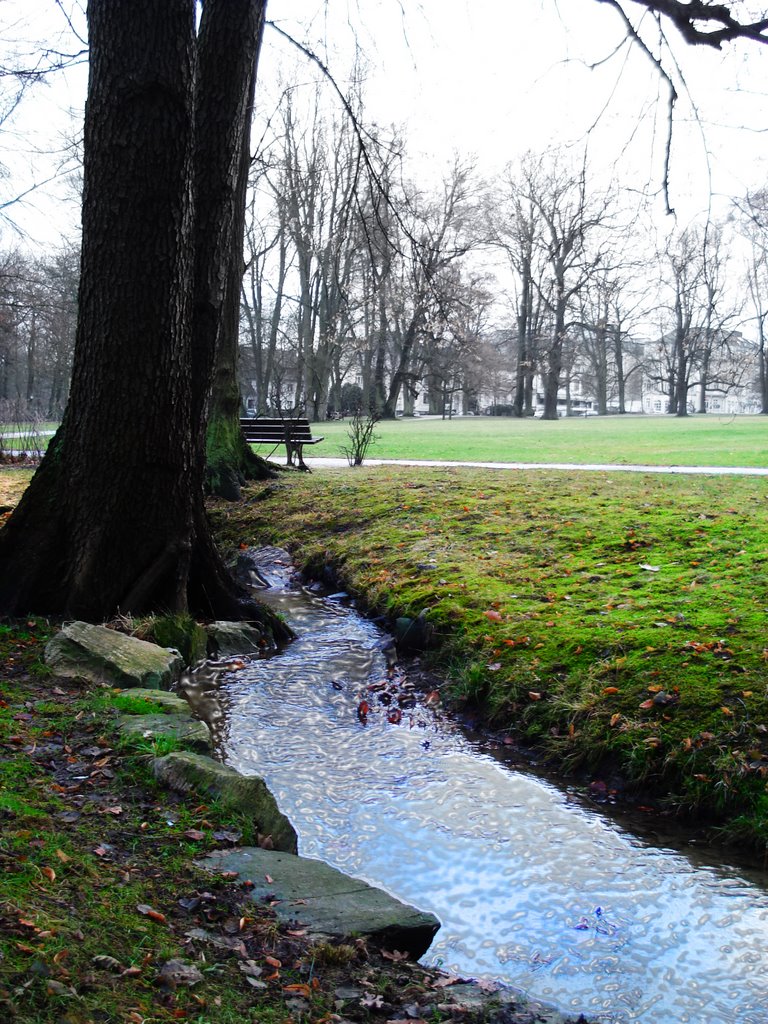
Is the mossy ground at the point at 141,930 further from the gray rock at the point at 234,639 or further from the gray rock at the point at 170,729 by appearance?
the gray rock at the point at 234,639

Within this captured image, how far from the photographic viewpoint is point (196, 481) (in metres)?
7.46

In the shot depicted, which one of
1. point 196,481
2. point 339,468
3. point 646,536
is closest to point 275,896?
point 196,481

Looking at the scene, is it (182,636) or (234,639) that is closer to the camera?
(182,636)

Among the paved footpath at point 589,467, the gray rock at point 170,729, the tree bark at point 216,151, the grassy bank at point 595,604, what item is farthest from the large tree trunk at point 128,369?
the paved footpath at point 589,467

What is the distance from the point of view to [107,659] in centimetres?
580

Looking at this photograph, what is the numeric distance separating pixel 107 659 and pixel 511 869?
3004 millimetres

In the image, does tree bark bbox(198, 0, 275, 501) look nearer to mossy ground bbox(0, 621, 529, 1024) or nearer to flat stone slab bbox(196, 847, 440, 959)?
mossy ground bbox(0, 621, 529, 1024)

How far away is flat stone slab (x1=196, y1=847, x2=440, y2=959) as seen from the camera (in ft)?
10.6

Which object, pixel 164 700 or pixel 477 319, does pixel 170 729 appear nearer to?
pixel 164 700

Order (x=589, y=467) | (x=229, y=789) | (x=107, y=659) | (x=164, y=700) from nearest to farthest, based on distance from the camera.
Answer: (x=229, y=789) < (x=164, y=700) < (x=107, y=659) < (x=589, y=467)

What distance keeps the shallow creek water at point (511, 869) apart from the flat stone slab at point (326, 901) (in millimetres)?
215

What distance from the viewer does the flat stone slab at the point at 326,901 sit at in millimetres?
3219

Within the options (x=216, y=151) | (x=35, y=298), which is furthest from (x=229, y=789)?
(x=35, y=298)

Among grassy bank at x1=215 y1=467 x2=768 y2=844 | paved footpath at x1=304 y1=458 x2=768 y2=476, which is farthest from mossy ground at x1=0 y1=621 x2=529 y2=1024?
paved footpath at x1=304 y1=458 x2=768 y2=476
